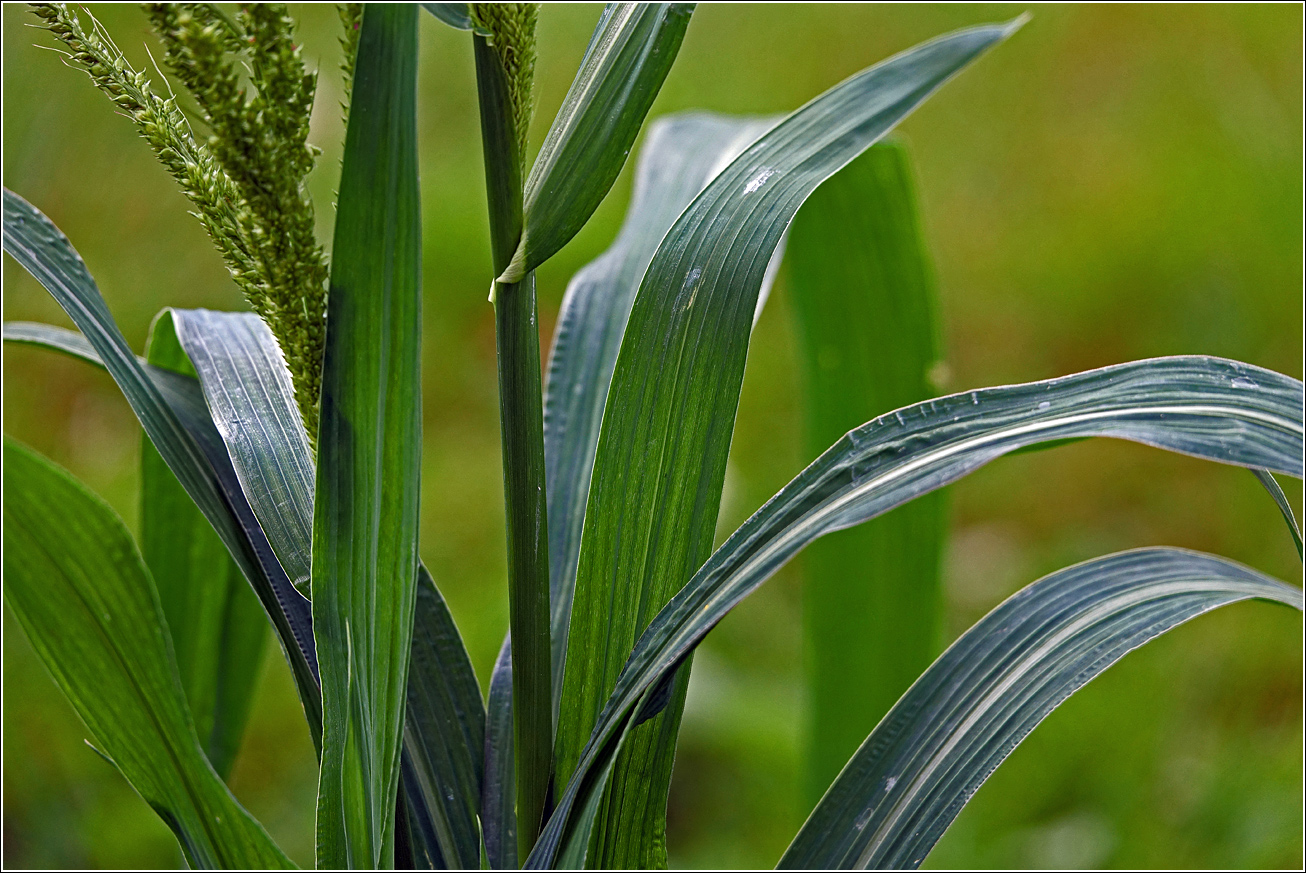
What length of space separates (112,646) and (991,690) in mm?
321

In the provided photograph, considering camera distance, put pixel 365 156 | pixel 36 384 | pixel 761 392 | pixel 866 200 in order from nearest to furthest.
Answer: pixel 365 156 → pixel 866 200 → pixel 36 384 → pixel 761 392

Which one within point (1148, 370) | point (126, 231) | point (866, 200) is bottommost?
point (1148, 370)

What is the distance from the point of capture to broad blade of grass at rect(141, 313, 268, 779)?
1.64 ft

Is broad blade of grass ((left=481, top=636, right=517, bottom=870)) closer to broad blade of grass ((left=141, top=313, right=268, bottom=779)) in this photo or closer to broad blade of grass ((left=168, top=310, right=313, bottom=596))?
broad blade of grass ((left=168, top=310, right=313, bottom=596))

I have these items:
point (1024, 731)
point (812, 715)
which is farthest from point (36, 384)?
point (1024, 731)

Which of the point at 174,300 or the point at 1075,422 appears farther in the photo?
the point at 174,300

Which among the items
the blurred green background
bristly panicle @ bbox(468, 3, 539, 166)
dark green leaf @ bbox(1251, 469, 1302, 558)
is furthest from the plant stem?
the blurred green background

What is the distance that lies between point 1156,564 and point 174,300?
151cm

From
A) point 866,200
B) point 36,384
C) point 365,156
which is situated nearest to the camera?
point 365,156

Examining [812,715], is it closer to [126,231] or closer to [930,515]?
[930,515]

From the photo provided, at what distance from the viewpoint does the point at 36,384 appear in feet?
4.68

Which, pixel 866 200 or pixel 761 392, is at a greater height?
pixel 761 392

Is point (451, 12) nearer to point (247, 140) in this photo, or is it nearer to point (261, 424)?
point (247, 140)

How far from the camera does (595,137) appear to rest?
0.28m
